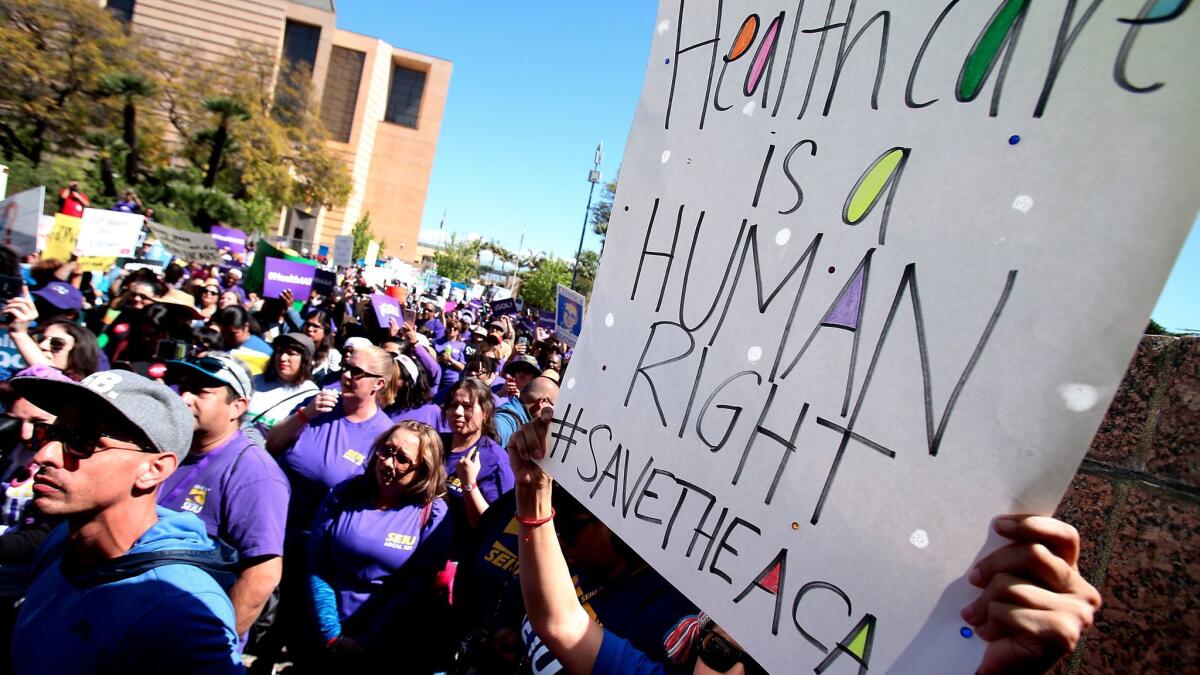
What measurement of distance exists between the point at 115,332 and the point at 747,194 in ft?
20.6

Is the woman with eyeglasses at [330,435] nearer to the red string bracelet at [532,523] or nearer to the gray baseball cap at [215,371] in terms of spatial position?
the gray baseball cap at [215,371]

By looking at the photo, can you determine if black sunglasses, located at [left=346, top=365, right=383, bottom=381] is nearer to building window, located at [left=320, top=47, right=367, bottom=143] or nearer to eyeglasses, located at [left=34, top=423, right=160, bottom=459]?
eyeglasses, located at [left=34, top=423, right=160, bottom=459]

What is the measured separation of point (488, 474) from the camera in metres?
3.51

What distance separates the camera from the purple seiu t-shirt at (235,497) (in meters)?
2.35

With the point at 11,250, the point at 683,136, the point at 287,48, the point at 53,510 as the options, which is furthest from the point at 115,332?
the point at 287,48

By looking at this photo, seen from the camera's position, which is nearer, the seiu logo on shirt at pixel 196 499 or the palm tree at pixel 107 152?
the seiu logo on shirt at pixel 196 499

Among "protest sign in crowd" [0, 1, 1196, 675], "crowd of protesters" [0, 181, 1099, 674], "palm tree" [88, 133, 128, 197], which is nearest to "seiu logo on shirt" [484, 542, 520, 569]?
"crowd of protesters" [0, 181, 1099, 674]

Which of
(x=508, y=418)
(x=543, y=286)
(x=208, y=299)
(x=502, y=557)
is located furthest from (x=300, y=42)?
(x=502, y=557)

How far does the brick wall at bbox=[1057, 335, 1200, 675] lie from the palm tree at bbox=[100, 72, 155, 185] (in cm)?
3495

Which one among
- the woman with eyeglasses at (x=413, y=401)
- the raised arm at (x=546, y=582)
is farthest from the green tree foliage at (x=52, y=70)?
the raised arm at (x=546, y=582)

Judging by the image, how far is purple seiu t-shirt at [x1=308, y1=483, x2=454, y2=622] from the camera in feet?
9.07

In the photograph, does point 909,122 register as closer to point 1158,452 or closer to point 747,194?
point 747,194

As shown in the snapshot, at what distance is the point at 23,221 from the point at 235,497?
6036 millimetres

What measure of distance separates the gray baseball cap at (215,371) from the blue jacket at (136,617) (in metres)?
1.00
